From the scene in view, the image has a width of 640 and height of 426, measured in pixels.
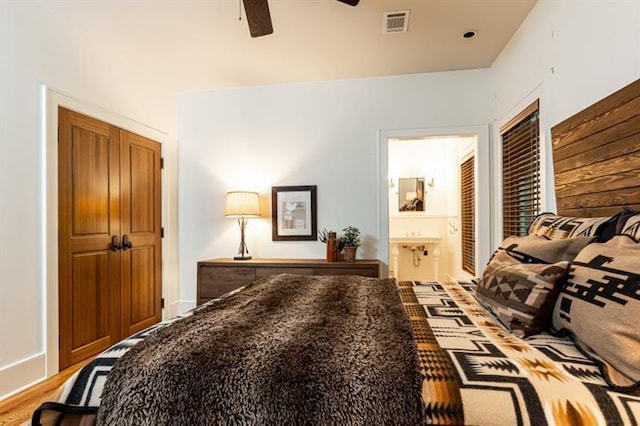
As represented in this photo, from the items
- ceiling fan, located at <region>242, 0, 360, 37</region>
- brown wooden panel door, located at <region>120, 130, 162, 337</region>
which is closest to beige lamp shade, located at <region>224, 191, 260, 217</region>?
brown wooden panel door, located at <region>120, 130, 162, 337</region>

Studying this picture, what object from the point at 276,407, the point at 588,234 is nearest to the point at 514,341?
Answer: the point at 588,234

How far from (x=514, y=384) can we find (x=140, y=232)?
3.43 m

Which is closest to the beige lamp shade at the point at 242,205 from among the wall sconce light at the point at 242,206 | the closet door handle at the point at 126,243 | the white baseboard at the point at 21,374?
the wall sconce light at the point at 242,206

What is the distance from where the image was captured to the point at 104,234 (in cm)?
291

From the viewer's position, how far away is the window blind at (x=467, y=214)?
4.01 metres

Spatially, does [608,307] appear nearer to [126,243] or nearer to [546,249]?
[546,249]

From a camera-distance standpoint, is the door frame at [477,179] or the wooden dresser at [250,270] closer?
the wooden dresser at [250,270]

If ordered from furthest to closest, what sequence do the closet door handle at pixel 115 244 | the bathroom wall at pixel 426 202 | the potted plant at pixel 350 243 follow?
1. the bathroom wall at pixel 426 202
2. the potted plant at pixel 350 243
3. the closet door handle at pixel 115 244

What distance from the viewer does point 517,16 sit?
2502mm

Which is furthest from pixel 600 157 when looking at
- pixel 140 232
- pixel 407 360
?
pixel 140 232

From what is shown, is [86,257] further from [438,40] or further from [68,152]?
[438,40]

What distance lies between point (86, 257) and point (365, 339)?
270 cm

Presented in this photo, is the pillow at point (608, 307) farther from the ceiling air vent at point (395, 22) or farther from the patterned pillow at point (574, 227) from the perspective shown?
the ceiling air vent at point (395, 22)

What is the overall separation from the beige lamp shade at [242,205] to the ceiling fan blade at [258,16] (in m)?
1.74
